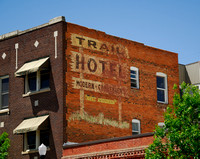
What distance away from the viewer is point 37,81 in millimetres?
29500

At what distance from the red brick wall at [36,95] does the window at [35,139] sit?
15.7 inches

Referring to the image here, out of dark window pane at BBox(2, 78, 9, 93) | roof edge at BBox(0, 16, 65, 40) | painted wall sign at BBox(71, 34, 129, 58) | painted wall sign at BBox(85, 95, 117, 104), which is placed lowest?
painted wall sign at BBox(85, 95, 117, 104)

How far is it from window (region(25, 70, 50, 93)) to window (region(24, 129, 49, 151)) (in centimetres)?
275

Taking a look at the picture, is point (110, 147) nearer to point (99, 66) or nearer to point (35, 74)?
point (99, 66)

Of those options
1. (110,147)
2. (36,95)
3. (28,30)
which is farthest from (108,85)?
(110,147)

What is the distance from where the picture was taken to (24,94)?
29969 millimetres

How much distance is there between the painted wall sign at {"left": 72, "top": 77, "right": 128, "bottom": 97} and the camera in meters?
29.2

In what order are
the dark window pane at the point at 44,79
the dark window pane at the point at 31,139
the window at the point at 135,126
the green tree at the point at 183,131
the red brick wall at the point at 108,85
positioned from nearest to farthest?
the green tree at the point at 183,131
the red brick wall at the point at 108,85
the dark window pane at the point at 31,139
the dark window pane at the point at 44,79
the window at the point at 135,126

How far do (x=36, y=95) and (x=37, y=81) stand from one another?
0.91 m

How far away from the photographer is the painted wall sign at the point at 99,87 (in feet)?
95.8

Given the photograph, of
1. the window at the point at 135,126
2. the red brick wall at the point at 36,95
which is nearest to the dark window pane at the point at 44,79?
the red brick wall at the point at 36,95

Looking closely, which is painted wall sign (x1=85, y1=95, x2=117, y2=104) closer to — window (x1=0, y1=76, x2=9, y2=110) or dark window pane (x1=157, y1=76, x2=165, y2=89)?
dark window pane (x1=157, y1=76, x2=165, y2=89)

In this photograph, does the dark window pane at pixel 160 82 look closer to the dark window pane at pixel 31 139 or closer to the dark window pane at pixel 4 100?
the dark window pane at pixel 31 139

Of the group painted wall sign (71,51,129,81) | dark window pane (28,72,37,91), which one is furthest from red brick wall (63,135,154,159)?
painted wall sign (71,51,129,81)
